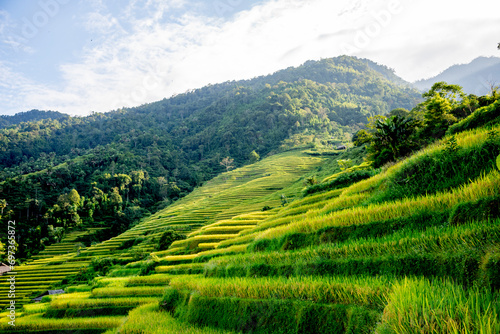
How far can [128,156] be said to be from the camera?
12744 centimetres

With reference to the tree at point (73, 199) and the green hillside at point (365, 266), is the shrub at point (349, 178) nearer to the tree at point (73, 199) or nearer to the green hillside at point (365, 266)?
the green hillside at point (365, 266)

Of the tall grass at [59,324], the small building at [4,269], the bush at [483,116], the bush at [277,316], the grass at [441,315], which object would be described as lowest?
the small building at [4,269]

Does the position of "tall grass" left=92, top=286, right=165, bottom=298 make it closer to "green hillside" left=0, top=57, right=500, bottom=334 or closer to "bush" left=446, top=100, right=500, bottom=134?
"green hillside" left=0, top=57, right=500, bottom=334

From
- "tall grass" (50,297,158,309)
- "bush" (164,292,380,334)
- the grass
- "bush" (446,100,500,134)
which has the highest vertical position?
"bush" (446,100,500,134)

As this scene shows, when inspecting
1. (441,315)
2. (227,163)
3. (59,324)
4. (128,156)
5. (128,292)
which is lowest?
(59,324)

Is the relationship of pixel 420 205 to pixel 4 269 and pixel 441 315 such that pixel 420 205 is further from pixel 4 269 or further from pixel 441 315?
pixel 4 269

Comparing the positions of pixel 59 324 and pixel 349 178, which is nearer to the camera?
pixel 59 324

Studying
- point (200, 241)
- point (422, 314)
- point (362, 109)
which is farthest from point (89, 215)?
point (362, 109)

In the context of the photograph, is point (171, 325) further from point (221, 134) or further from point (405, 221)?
point (221, 134)

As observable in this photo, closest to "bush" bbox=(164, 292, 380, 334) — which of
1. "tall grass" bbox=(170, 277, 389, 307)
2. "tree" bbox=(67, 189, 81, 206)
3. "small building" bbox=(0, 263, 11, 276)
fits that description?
"tall grass" bbox=(170, 277, 389, 307)

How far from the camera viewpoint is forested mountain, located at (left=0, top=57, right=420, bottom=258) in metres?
81.4

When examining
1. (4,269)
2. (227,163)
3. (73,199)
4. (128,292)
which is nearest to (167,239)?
(128,292)

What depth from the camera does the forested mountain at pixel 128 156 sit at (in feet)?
267

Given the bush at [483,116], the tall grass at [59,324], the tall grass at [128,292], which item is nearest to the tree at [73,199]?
the tall grass at [59,324]
